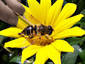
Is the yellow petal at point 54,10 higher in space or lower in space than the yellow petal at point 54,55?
higher

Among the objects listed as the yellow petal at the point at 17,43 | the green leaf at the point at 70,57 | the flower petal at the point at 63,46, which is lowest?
the green leaf at the point at 70,57
